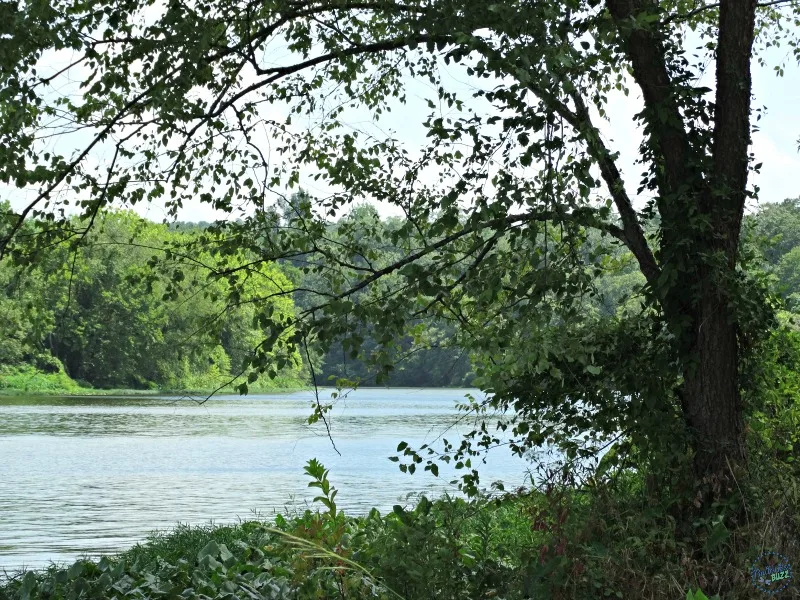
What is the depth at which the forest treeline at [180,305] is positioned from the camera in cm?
634

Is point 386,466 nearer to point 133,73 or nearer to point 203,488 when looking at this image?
point 203,488

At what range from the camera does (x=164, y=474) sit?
20.5 m

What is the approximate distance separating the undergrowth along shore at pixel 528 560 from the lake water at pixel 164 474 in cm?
168

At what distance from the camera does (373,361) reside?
502 centimetres

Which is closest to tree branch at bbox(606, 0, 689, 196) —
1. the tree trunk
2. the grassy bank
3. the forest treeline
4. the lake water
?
the forest treeline

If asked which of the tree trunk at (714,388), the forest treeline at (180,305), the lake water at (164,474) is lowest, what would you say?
the lake water at (164,474)

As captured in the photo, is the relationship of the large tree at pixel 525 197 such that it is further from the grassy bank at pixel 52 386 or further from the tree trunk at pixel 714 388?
the grassy bank at pixel 52 386

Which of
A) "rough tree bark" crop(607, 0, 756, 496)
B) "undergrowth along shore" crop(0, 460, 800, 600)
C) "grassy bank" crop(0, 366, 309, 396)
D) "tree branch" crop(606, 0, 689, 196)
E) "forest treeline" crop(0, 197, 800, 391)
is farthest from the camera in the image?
"grassy bank" crop(0, 366, 309, 396)

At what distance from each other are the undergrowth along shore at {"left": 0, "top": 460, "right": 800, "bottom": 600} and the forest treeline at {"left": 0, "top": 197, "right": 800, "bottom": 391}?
0.82 meters

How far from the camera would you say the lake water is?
13109 mm

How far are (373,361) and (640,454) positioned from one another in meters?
1.80

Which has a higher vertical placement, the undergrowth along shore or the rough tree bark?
the rough tree bark

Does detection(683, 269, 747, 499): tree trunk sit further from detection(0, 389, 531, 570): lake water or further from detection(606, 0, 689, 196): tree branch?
A: detection(0, 389, 531, 570): lake water

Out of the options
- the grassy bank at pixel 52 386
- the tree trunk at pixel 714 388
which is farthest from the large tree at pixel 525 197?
the grassy bank at pixel 52 386
